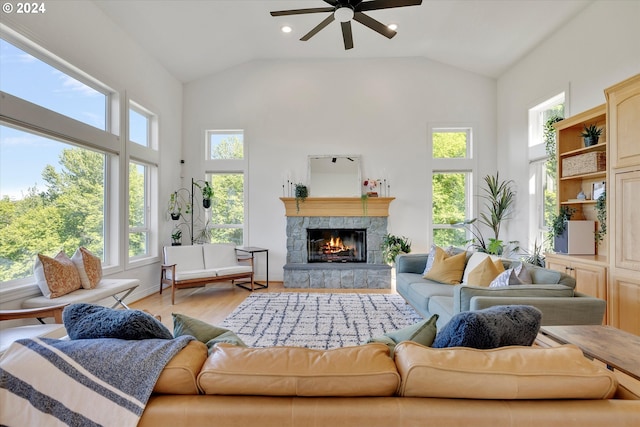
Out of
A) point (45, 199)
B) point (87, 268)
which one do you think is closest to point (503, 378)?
point (87, 268)

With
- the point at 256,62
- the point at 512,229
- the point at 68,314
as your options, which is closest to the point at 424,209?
the point at 512,229

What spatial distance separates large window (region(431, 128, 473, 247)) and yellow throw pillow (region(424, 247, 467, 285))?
215cm

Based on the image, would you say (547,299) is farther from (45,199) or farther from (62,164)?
(62,164)

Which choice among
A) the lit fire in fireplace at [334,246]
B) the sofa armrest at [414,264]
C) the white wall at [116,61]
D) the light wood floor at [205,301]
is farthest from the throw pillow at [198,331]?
the lit fire in fireplace at [334,246]

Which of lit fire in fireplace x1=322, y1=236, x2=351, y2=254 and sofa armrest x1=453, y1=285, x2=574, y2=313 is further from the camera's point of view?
lit fire in fireplace x1=322, y1=236, x2=351, y2=254

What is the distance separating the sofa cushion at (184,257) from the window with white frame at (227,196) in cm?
80

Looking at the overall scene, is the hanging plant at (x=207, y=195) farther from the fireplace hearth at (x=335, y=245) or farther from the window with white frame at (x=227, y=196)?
the fireplace hearth at (x=335, y=245)

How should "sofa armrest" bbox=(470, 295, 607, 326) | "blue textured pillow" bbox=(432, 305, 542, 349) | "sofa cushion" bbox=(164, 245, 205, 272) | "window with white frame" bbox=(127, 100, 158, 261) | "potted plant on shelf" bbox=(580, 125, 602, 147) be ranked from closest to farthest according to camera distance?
"blue textured pillow" bbox=(432, 305, 542, 349), "sofa armrest" bbox=(470, 295, 607, 326), "potted plant on shelf" bbox=(580, 125, 602, 147), "window with white frame" bbox=(127, 100, 158, 261), "sofa cushion" bbox=(164, 245, 205, 272)

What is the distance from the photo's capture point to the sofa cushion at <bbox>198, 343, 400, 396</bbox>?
0.94 m

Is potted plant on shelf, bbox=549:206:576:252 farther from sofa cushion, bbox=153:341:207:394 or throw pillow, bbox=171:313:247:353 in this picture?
sofa cushion, bbox=153:341:207:394

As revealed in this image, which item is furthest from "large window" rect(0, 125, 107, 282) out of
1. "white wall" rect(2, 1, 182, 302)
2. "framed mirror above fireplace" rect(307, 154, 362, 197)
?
"framed mirror above fireplace" rect(307, 154, 362, 197)

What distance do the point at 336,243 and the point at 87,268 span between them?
3.80 m

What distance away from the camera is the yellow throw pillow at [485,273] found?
9.86 ft

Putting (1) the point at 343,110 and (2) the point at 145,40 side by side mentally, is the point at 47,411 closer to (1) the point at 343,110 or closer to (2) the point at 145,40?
(2) the point at 145,40
